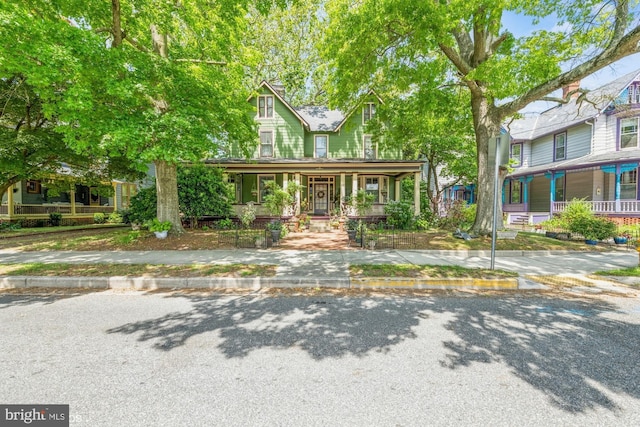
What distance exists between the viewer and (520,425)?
86.7 inches

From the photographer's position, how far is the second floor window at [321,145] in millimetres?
20172

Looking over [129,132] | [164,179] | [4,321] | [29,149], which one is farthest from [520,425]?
[29,149]

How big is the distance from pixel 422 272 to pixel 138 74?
1025cm

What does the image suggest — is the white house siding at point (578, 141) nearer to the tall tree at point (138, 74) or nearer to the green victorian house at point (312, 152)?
the green victorian house at point (312, 152)

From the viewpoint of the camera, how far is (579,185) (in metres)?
18.9

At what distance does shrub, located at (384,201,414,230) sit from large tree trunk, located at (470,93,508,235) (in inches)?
145

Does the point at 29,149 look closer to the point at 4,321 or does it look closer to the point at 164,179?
the point at 164,179

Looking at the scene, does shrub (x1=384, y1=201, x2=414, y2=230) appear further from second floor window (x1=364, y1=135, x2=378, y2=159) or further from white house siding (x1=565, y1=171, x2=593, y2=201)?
white house siding (x1=565, y1=171, x2=593, y2=201)

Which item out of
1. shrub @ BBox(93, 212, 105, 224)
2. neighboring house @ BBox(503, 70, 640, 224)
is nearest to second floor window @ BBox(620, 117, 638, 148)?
neighboring house @ BBox(503, 70, 640, 224)

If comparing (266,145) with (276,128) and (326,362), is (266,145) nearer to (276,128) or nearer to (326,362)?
(276,128)

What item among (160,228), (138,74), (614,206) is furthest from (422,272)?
(614,206)

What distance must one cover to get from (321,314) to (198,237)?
9.23m

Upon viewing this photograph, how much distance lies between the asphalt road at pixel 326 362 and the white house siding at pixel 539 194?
2026 centimetres

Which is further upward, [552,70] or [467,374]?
[552,70]
